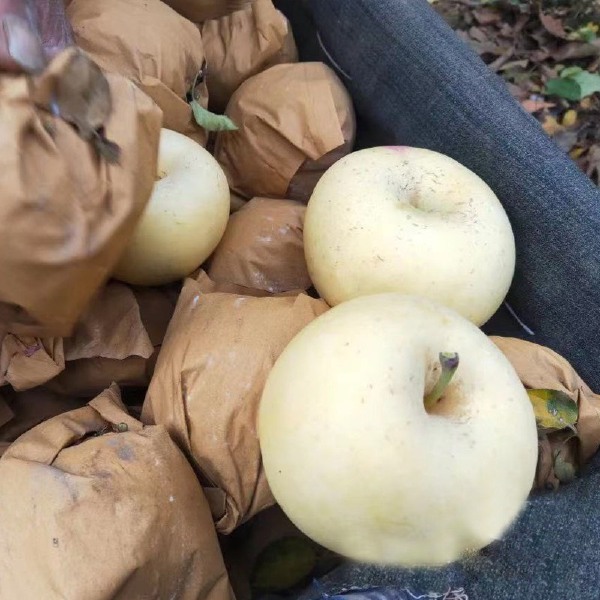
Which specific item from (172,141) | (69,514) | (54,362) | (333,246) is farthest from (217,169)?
(69,514)

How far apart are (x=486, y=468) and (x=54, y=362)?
0.54m

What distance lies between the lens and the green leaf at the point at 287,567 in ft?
3.20

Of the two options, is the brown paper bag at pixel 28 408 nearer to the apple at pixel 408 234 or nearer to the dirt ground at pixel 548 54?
the apple at pixel 408 234

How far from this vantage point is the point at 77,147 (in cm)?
67

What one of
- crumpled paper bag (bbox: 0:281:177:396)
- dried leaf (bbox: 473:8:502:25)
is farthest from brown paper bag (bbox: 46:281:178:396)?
dried leaf (bbox: 473:8:502:25)

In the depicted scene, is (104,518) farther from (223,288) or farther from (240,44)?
(240,44)

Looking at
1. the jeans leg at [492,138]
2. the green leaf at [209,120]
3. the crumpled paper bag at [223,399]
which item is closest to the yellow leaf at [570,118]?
the jeans leg at [492,138]

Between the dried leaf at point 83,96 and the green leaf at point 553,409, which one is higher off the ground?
the dried leaf at point 83,96

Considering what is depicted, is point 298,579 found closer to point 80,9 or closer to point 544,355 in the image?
point 544,355

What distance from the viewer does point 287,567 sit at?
0.98 metres

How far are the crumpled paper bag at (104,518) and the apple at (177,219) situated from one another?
0.24m

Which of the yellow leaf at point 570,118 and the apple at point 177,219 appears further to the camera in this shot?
the yellow leaf at point 570,118

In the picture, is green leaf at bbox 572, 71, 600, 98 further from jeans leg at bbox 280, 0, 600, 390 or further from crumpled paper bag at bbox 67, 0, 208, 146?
crumpled paper bag at bbox 67, 0, 208, 146

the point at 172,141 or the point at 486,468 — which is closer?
the point at 486,468
